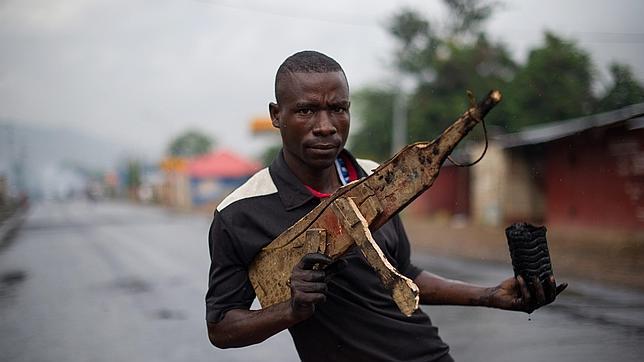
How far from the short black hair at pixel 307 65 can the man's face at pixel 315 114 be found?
1 centimetres

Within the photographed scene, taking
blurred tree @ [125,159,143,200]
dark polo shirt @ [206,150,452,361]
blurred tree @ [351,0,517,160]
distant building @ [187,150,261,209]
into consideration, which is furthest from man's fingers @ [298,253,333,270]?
blurred tree @ [125,159,143,200]

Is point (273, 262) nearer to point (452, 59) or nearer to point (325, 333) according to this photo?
point (325, 333)

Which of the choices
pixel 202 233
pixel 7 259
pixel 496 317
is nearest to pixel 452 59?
pixel 202 233

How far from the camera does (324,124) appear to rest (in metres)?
1.80

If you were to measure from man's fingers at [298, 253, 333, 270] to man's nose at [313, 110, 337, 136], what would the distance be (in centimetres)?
34

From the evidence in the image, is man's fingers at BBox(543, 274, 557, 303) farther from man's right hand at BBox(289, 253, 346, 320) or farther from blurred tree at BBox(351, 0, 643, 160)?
blurred tree at BBox(351, 0, 643, 160)

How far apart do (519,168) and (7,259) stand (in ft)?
41.4

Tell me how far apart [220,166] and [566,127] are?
45.3 meters

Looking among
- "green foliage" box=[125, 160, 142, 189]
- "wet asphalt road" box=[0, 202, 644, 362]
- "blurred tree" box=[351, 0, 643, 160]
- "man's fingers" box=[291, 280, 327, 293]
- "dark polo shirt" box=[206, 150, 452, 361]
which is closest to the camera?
"man's fingers" box=[291, 280, 327, 293]

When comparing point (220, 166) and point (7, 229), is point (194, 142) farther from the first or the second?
point (7, 229)

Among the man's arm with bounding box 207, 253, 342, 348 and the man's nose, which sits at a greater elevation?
the man's nose

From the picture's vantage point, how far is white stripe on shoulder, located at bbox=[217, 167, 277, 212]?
75.7 inches

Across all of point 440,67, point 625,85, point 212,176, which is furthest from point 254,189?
point 212,176

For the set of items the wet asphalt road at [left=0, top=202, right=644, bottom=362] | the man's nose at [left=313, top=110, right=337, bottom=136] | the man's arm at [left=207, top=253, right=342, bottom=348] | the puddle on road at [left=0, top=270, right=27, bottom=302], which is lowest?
the wet asphalt road at [left=0, top=202, right=644, bottom=362]
